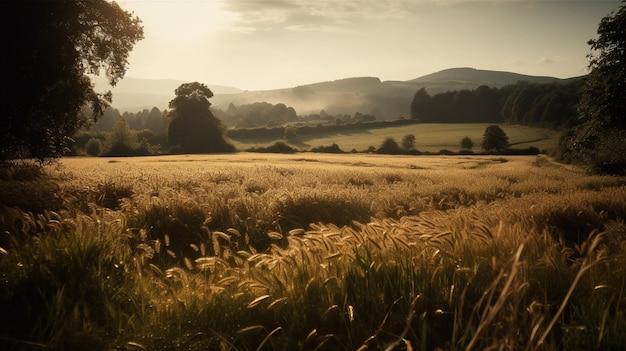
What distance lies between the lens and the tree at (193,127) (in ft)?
211

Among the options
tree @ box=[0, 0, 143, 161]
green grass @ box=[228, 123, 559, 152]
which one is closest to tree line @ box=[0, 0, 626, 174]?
tree @ box=[0, 0, 143, 161]

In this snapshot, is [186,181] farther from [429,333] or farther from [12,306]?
[429,333]

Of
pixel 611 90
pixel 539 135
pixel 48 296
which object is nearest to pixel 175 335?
pixel 48 296

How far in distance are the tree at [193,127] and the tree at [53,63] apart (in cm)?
4709

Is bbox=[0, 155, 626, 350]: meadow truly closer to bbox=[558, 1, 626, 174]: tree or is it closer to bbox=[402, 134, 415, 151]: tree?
bbox=[558, 1, 626, 174]: tree

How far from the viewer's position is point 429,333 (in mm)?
2588

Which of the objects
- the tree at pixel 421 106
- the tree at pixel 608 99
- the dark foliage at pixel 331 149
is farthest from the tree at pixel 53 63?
the tree at pixel 421 106

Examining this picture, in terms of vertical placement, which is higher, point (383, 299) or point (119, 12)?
point (119, 12)

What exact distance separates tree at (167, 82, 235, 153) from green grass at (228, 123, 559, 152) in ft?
27.0

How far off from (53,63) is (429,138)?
73675mm

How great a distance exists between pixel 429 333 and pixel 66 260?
10.9ft

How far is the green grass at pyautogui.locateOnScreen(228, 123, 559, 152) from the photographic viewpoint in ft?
226

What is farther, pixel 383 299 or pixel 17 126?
pixel 17 126

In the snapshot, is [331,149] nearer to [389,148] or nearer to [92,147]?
[389,148]
